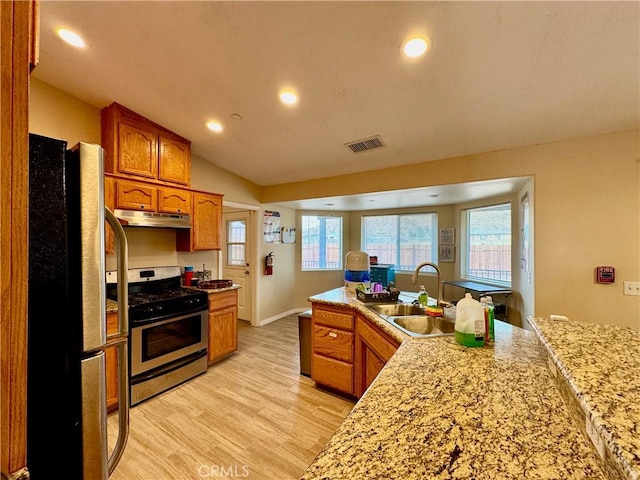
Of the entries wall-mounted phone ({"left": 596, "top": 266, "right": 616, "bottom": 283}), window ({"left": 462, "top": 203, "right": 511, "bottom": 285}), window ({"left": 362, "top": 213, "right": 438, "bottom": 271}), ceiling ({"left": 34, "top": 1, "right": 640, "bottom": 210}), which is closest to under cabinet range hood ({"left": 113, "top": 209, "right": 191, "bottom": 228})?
ceiling ({"left": 34, "top": 1, "right": 640, "bottom": 210})

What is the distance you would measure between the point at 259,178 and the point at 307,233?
66.3 inches

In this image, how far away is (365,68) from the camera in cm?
186

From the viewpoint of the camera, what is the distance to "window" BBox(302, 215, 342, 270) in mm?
5438

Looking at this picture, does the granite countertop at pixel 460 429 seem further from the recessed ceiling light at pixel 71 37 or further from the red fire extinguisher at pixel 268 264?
the red fire extinguisher at pixel 268 264

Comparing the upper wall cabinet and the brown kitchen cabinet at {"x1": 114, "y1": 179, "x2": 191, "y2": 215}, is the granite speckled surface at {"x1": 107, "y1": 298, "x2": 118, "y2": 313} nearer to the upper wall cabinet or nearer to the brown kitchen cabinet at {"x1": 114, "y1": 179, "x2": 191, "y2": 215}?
the brown kitchen cabinet at {"x1": 114, "y1": 179, "x2": 191, "y2": 215}

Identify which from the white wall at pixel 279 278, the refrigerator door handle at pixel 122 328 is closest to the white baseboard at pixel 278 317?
the white wall at pixel 279 278

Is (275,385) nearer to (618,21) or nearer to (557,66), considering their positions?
(557,66)

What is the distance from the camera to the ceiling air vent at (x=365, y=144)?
9.07 ft

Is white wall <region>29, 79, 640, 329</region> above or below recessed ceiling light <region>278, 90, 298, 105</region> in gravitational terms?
below

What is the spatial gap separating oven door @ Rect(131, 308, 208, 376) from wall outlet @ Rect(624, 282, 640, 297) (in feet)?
12.9

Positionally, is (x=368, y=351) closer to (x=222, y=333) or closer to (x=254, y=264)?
(x=222, y=333)

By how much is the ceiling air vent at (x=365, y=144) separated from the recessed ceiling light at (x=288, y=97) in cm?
82

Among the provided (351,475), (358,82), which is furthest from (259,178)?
(351,475)

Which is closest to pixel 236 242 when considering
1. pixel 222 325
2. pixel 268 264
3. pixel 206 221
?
pixel 268 264
